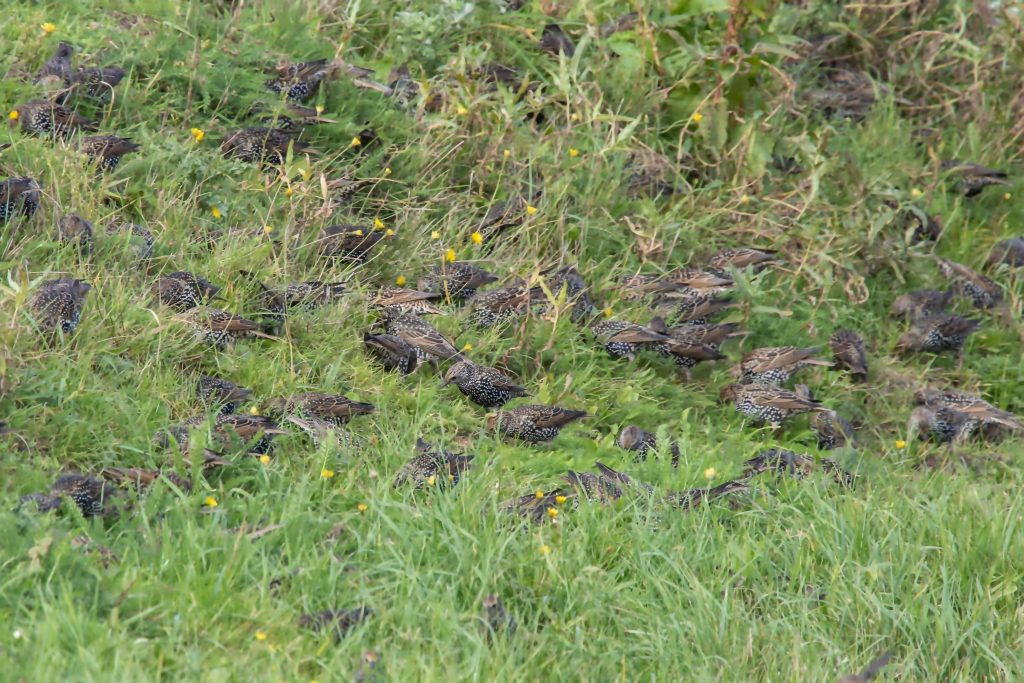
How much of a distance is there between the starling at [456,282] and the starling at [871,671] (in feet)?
9.18

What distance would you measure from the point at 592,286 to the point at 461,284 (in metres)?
0.73

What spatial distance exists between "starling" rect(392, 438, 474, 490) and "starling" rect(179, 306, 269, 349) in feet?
3.62

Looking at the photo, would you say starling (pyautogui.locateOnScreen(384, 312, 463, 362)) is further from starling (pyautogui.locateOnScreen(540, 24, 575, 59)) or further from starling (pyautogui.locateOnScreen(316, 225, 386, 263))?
starling (pyautogui.locateOnScreen(540, 24, 575, 59))

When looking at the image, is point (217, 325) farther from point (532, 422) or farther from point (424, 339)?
point (532, 422)

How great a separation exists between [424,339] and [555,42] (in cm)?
278

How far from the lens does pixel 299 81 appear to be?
23.7 feet

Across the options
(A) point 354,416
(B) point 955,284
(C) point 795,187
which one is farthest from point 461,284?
(B) point 955,284

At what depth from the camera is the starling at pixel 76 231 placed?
5.86m

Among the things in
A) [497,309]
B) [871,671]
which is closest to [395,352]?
[497,309]

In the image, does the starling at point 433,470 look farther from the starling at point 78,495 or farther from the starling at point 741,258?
the starling at point 741,258

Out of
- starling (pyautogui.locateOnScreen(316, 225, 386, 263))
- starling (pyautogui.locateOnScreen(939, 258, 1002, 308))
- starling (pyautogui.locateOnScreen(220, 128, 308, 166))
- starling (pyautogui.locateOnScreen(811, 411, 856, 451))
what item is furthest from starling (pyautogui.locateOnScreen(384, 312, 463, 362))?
starling (pyautogui.locateOnScreen(939, 258, 1002, 308))

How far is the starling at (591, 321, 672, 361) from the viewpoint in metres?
6.33

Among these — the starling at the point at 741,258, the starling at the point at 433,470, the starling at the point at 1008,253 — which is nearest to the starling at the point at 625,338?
the starling at the point at 741,258

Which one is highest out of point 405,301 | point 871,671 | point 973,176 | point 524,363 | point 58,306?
point 973,176
